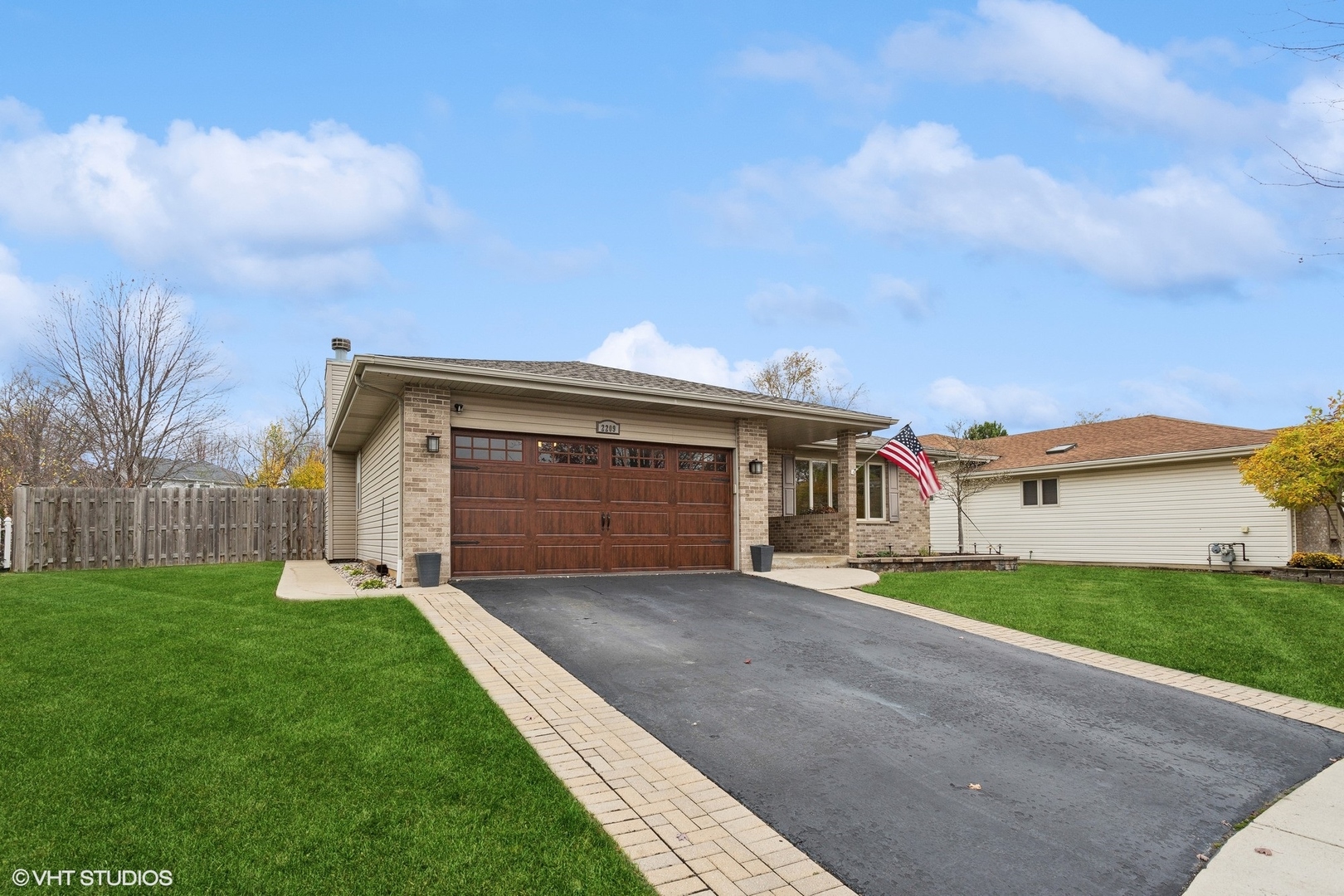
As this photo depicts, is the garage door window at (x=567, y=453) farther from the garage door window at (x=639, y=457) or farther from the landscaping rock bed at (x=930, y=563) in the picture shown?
the landscaping rock bed at (x=930, y=563)

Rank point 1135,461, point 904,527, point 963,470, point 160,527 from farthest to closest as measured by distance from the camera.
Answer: point 963,470 < point 904,527 < point 1135,461 < point 160,527

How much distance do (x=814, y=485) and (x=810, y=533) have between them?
193 cm

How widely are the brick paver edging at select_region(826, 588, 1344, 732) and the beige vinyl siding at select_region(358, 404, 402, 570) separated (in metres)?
7.21

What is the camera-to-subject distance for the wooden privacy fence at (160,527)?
14.5 metres

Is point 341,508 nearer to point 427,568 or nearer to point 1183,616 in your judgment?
point 427,568

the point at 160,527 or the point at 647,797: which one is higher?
the point at 160,527

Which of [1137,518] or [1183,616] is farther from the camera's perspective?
[1137,518]

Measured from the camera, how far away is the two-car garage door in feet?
35.4

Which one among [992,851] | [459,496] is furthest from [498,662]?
[459,496]

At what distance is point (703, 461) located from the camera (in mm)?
12922

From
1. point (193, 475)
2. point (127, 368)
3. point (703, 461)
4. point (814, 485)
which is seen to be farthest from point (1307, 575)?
point (193, 475)

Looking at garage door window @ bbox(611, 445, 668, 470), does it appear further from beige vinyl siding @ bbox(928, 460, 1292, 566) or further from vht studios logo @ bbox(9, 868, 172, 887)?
beige vinyl siding @ bbox(928, 460, 1292, 566)

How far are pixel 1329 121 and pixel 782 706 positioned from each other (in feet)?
16.6

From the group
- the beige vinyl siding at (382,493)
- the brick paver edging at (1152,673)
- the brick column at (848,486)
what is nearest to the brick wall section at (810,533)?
the brick column at (848,486)
